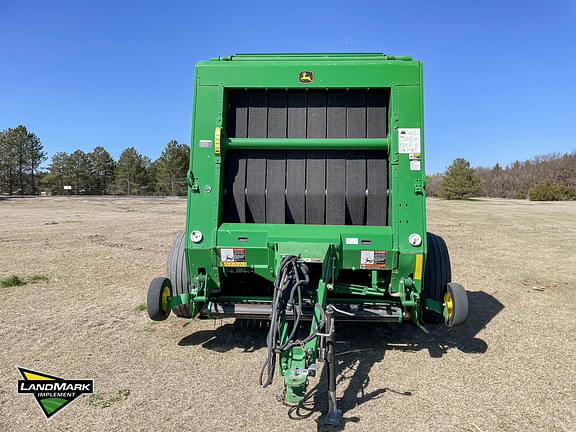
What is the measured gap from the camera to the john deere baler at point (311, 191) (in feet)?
12.2

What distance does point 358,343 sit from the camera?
14.2 ft

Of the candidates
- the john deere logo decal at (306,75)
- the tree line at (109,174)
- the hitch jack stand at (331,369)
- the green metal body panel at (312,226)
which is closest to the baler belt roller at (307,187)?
the green metal body panel at (312,226)

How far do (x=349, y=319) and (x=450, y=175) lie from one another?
59.5m

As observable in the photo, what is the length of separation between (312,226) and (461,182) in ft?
190

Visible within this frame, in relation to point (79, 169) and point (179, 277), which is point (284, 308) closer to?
point (179, 277)

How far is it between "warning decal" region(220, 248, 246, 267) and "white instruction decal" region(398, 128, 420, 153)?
5.94ft

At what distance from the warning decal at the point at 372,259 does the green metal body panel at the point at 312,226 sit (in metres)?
0.04

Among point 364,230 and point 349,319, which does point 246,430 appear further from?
point 364,230

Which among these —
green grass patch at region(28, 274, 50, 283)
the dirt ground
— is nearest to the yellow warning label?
the dirt ground

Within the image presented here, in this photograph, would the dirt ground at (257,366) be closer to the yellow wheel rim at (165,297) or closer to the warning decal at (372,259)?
the yellow wheel rim at (165,297)

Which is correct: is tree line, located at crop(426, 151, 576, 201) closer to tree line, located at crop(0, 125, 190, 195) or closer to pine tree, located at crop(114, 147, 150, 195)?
tree line, located at crop(0, 125, 190, 195)

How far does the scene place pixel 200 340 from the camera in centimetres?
439

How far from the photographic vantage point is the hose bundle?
2.66m

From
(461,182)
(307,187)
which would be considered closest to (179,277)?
(307,187)
